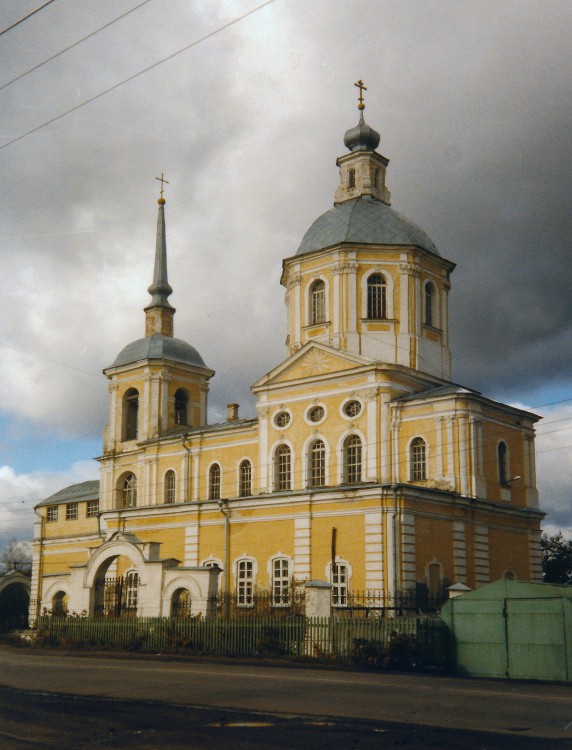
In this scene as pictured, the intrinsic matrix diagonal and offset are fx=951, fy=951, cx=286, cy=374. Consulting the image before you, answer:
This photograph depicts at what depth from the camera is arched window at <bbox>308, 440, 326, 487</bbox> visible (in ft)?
122

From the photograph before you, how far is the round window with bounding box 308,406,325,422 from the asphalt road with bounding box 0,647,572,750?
16.0m

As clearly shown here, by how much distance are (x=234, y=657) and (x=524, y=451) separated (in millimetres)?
17179

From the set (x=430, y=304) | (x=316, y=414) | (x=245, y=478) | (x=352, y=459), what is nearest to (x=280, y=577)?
(x=352, y=459)

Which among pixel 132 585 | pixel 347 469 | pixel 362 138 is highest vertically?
pixel 362 138

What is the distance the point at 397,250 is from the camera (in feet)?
126

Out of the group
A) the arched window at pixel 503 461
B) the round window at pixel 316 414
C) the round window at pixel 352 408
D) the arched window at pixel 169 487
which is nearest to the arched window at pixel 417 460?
the round window at pixel 352 408

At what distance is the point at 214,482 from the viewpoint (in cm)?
4266

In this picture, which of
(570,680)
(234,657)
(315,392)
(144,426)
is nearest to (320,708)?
(570,680)

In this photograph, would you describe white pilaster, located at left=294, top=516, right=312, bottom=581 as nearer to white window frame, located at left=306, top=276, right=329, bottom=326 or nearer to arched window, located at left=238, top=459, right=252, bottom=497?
arched window, located at left=238, top=459, right=252, bottom=497

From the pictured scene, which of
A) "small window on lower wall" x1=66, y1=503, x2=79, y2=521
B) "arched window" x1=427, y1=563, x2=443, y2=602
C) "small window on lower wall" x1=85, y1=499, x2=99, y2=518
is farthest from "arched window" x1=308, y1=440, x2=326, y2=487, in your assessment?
"small window on lower wall" x1=66, y1=503, x2=79, y2=521

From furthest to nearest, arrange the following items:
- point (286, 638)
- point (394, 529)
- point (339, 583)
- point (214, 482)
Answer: point (214, 482), point (339, 583), point (394, 529), point (286, 638)

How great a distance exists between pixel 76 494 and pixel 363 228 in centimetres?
2478

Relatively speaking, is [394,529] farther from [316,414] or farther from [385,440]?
[316,414]

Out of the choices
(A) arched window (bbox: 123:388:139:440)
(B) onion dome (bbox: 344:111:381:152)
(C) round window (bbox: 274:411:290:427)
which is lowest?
(C) round window (bbox: 274:411:290:427)
